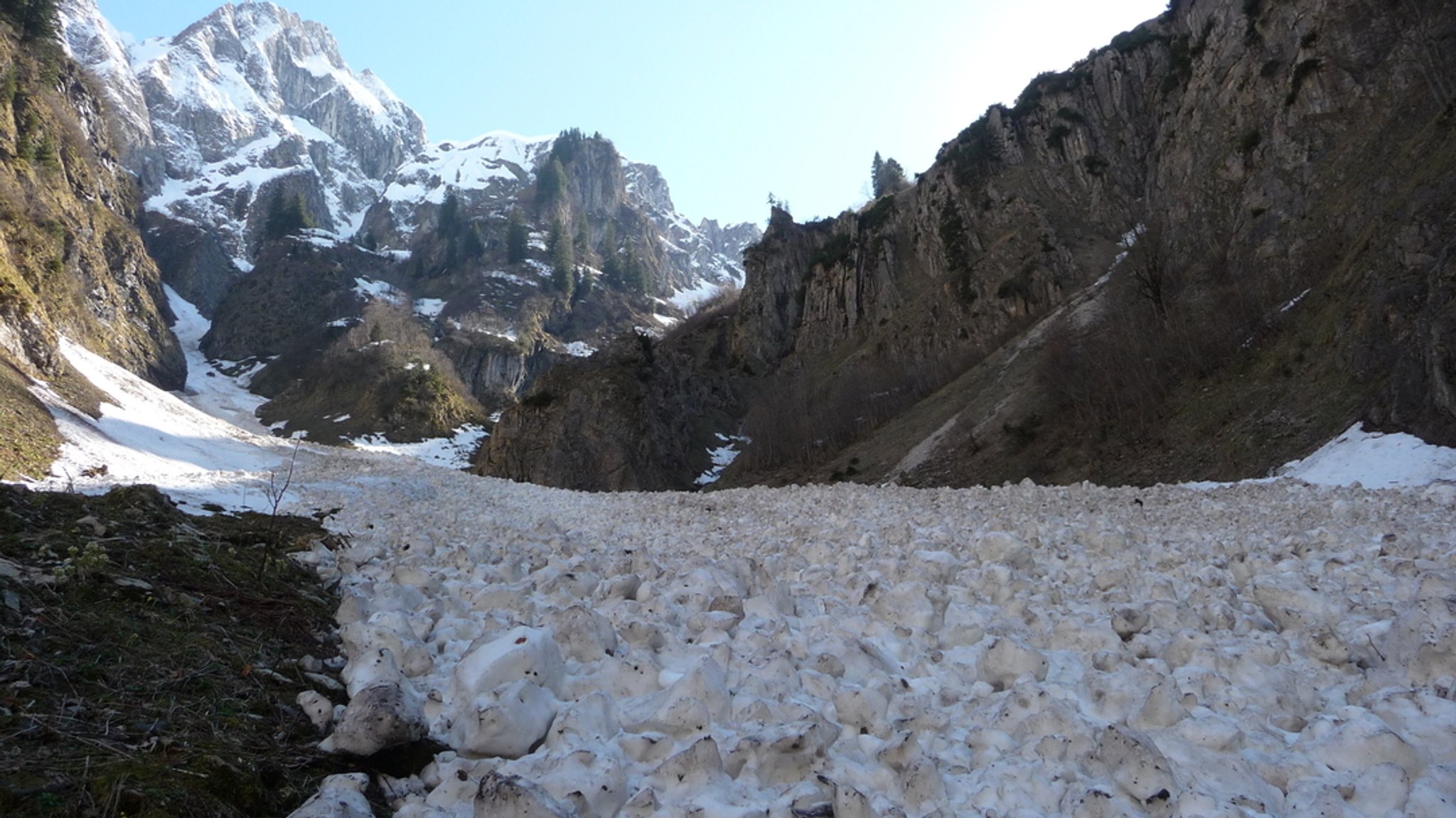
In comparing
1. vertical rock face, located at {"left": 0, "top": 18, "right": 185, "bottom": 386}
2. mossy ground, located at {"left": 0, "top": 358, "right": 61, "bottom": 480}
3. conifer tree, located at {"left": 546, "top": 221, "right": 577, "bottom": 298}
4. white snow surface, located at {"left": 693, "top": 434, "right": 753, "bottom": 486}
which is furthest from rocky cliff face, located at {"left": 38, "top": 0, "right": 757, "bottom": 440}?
mossy ground, located at {"left": 0, "top": 358, "right": 61, "bottom": 480}

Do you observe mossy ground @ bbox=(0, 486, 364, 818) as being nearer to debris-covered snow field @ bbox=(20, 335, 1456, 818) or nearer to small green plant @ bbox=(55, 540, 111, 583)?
small green plant @ bbox=(55, 540, 111, 583)

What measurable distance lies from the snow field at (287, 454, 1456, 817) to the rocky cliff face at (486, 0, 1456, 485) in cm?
1186

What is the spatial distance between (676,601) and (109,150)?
10188 cm

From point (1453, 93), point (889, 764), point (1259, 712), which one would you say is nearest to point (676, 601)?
point (889, 764)

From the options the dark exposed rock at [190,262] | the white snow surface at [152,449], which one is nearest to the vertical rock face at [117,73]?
the dark exposed rock at [190,262]

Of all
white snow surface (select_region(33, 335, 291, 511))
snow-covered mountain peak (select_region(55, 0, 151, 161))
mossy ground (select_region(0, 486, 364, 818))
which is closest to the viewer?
mossy ground (select_region(0, 486, 364, 818))

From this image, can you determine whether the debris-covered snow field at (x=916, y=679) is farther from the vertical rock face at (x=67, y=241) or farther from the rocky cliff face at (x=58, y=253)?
the vertical rock face at (x=67, y=241)

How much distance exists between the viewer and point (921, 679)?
3736 mm

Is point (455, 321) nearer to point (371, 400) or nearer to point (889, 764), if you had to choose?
point (371, 400)

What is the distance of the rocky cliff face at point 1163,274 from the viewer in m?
17.1

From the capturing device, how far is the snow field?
267 centimetres

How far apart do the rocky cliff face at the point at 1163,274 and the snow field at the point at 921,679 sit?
467 inches

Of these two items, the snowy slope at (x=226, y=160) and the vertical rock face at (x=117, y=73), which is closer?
the snowy slope at (x=226, y=160)

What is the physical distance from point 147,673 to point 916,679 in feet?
11.6
